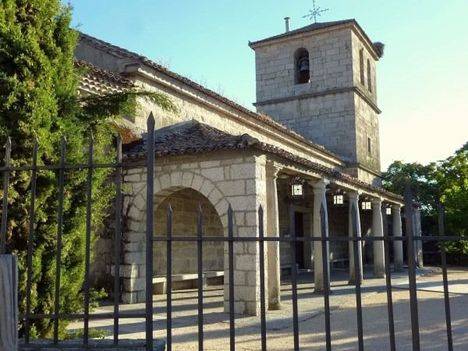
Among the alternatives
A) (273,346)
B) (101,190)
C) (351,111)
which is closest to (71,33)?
(101,190)

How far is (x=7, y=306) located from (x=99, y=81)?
7005mm

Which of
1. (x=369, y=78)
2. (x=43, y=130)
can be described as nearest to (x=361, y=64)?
(x=369, y=78)

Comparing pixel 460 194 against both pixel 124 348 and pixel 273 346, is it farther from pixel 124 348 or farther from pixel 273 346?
pixel 124 348

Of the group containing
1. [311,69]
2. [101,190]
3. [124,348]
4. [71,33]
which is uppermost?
[311,69]

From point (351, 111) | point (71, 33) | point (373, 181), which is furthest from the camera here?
point (373, 181)

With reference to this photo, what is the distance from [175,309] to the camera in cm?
807

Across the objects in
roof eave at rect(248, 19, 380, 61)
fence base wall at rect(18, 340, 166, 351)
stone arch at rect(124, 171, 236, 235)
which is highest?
roof eave at rect(248, 19, 380, 61)

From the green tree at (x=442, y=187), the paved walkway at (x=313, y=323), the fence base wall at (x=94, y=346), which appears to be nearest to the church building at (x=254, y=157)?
the paved walkway at (x=313, y=323)

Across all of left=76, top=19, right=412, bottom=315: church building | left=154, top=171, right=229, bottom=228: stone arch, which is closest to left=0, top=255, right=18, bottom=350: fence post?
left=76, top=19, right=412, bottom=315: church building

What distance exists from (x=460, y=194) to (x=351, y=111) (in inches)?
205

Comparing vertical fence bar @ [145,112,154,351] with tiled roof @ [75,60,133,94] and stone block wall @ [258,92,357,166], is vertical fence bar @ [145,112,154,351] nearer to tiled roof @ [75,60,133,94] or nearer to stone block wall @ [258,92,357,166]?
tiled roof @ [75,60,133,94]

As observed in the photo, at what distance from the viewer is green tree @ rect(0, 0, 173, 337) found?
4.00 metres

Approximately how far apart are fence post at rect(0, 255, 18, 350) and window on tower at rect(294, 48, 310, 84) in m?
18.8

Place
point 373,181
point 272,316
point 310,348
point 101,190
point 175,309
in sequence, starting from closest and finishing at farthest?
point 101,190
point 310,348
point 272,316
point 175,309
point 373,181
